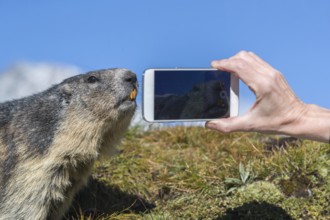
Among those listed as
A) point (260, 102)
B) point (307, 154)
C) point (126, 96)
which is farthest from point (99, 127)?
point (307, 154)

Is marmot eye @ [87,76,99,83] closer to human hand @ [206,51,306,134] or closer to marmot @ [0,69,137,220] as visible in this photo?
marmot @ [0,69,137,220]

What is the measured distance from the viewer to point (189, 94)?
221 inches

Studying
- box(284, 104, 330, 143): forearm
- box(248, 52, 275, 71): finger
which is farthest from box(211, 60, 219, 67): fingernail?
box(284, 104, 330, 143): forearm

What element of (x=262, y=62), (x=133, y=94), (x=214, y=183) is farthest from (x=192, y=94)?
(x=214, y=183)

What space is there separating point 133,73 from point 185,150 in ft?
11.7

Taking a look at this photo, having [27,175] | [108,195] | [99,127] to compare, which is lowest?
[108,195]

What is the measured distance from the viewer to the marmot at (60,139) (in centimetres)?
685

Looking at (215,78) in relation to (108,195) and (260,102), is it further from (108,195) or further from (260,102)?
(108,195)

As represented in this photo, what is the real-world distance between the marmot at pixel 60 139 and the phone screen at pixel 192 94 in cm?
125

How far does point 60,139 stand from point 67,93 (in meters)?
0.64

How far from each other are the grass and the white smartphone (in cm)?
246

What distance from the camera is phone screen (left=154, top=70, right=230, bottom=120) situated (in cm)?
555

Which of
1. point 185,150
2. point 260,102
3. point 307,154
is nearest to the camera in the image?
point 260,102

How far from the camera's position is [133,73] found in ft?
22.4
